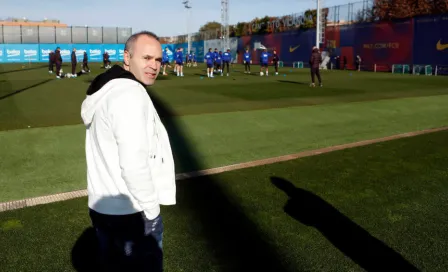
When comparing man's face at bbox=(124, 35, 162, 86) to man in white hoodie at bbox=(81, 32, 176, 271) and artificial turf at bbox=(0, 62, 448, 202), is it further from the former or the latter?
artificial turf at bbox=(0, 62, 448, 202)

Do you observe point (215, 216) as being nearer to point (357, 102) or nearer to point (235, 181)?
point (235, 181)

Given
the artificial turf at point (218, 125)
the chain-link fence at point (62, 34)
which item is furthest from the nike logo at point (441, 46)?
the chain-link fence at point (62, 34)

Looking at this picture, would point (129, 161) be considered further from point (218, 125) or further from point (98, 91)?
point (218, 125)

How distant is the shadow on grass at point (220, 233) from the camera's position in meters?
Result: 3.61

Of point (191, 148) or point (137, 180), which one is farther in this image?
point (191, 148)

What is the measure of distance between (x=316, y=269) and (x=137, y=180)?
209 cm

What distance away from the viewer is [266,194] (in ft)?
17.3

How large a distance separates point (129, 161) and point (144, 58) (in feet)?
1.88

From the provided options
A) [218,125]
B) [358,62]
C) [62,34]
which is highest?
[62,34]

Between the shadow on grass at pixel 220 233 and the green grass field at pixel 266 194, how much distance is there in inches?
0.5

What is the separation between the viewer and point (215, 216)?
4.58 meters

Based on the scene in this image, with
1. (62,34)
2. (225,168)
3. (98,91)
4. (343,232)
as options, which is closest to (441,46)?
(225,168)

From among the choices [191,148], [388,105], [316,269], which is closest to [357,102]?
[388,105]

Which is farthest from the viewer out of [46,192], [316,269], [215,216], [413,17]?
[413,17]
